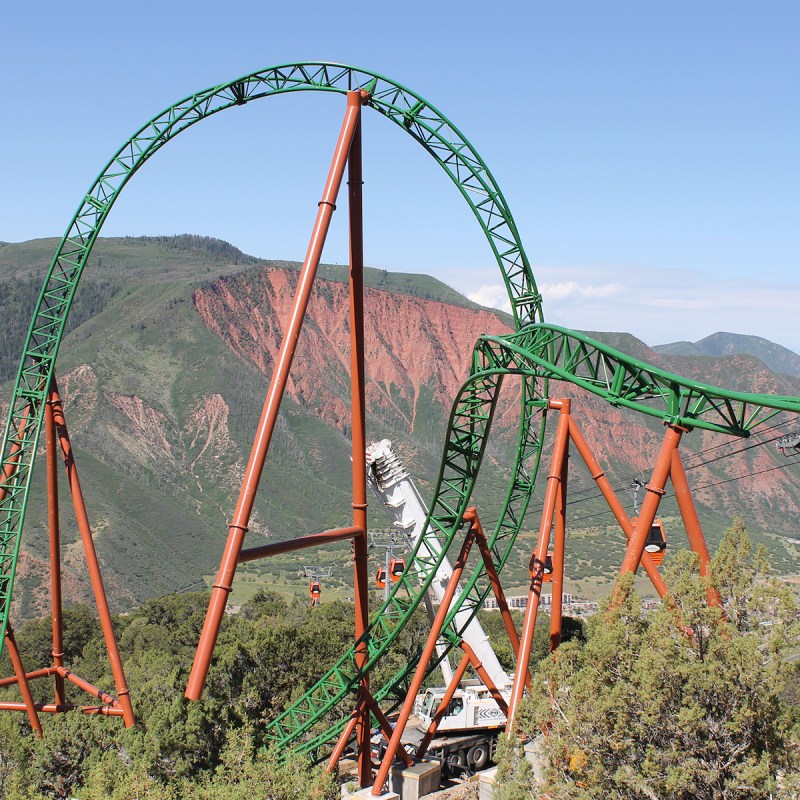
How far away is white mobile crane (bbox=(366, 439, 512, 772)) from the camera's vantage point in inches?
930

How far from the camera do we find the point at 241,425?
10931cm

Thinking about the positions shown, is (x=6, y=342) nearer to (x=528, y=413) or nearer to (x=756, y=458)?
(x=756, y=458)

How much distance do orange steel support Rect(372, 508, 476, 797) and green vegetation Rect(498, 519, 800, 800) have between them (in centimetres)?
669

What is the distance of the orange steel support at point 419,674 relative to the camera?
19.5 meters

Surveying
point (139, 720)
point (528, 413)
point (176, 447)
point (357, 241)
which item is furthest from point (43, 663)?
point (176, 447)

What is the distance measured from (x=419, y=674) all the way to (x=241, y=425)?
9090cm

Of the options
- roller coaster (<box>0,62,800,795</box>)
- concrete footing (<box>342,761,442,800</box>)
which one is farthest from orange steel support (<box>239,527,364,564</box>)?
concrete footing (<box>342,761,442,800</box>)

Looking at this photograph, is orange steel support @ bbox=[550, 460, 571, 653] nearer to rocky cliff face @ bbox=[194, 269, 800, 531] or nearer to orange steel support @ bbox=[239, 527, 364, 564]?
orange steel support @ bbox=[239, 527, 364, 564]

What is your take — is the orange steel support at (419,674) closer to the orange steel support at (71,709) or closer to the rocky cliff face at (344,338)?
the orange steel support at (71,709)

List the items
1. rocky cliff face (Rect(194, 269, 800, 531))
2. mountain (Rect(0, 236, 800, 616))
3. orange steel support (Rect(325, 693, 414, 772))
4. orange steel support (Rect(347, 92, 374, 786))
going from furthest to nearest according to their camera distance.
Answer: rocky cliff face (Rect(194, 269, 800, 531)) < mountain (Rect(0, 236, 800, 616)) < orange steel support (Rect(325, 693, 414, 772)) < orange steel support (Rect(347, 92, 374, 786))

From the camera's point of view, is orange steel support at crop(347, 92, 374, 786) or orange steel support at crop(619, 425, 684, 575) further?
orange steel support at crop(347, 92, 374, 786)

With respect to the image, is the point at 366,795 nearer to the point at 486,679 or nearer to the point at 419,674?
the point at 419,674

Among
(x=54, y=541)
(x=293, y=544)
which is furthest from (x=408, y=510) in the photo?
(x=293, y=544)

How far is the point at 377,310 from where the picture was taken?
138 metres
